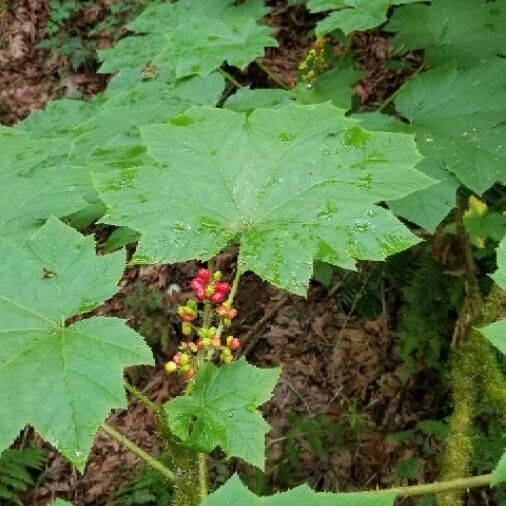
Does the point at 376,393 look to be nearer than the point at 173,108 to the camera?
No

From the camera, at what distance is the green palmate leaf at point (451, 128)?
2.44m

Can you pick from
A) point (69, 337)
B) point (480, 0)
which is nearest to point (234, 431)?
point (69, 337)

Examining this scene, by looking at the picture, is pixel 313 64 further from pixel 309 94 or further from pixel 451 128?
pixel 451 128

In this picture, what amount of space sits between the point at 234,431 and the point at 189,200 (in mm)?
656

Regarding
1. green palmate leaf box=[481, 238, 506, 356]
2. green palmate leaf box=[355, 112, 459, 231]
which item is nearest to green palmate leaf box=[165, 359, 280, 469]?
green palmate leaf box=[481, 238, 506, 356]

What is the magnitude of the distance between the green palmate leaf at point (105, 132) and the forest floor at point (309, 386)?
0.66m

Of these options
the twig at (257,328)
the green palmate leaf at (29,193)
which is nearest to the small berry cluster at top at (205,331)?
the green palmate leaf at (29,193)

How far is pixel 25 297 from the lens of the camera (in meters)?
1.68

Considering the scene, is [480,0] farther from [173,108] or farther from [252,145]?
[252,145]

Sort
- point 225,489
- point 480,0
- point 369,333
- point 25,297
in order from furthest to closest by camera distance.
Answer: point 369,333 < point 480,0 < point 25,297 < point 225,489

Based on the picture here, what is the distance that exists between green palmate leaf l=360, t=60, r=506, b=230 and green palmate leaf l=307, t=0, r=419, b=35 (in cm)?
37

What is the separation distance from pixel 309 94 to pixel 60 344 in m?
1.98

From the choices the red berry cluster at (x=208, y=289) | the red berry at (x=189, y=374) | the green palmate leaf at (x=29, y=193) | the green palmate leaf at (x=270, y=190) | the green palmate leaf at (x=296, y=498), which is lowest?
the red berry at (x=189, y=374)

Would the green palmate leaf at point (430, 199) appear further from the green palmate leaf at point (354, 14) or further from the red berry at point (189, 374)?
the red berry at point (189, 374)
